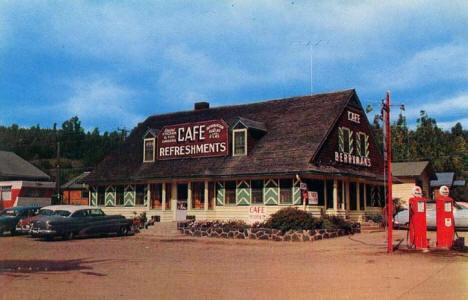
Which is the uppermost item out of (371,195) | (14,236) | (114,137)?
(114,137)

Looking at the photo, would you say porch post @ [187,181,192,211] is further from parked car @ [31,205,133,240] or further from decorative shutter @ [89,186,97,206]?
decorative shutter @ [89,186,97,206]

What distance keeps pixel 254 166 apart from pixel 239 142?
2813mm

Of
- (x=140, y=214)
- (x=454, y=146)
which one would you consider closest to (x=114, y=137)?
(x=454, y=146)

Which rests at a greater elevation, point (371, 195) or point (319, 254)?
point (371, 195)

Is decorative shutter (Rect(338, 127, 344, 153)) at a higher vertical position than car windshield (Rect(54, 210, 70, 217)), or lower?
higher

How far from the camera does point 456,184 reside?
179 ft

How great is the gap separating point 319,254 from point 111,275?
25.4 ft

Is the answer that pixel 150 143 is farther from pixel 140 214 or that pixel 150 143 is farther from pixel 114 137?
pixel 114 137

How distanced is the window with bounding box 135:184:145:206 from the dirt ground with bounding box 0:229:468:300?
13319mm

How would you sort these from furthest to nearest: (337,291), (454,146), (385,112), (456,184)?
(454,146) < (456,184) < (385,112) < (337,291)

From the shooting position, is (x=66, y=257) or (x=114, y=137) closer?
(x=66, y=257)

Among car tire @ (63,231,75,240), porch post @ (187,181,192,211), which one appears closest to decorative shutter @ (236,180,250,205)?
porch post @ (187,181,192,211)

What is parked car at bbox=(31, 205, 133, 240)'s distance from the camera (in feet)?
77.8

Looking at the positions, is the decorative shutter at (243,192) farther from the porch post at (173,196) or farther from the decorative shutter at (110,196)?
the decorative shutter at (110,196)
